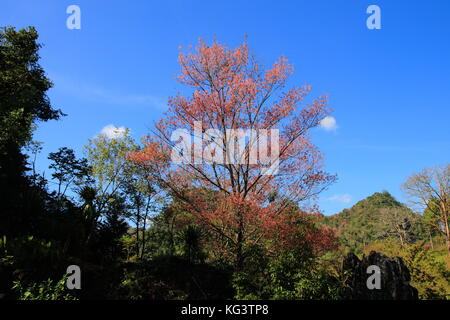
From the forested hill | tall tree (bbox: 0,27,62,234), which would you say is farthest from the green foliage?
the forested hill

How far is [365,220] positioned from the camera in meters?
57.8

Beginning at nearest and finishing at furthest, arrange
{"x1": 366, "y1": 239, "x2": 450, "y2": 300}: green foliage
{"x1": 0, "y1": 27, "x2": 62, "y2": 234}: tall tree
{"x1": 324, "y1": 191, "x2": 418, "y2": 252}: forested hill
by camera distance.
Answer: {"x1": 366, "y1": 239, "x2": 450, "y2": 300}: green foliage < {"x1": 0, "y1": 27, "x2": 62, "y2": 234}: tall tree < {"x1": 324, "y1": 191, "x2": 418, "y2": 252}: forested hill

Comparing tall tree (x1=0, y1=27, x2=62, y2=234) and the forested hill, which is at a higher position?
tall tree (x1=0, y1=27, x2=62, y2=234)

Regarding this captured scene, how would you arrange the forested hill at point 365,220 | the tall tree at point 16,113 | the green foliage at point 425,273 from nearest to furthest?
the green foliage at point 425,273, the tall tree at point 16,113, the forested hill at point 365,220

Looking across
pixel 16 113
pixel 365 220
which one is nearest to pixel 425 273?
pixel 16 113

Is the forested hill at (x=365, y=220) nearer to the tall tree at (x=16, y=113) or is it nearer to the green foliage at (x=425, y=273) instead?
the green foliage at (x=425, y=273)

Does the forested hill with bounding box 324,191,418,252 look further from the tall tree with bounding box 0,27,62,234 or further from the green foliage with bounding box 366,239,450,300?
the tall tree with bounding box 0,27,62,234

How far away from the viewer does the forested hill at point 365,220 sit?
46.9 meters

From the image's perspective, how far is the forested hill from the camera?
46.9m

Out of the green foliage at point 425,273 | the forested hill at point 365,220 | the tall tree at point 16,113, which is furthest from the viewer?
the forested hill at point 365,220

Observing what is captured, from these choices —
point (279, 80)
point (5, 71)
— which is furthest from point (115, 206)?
point (279, 80)

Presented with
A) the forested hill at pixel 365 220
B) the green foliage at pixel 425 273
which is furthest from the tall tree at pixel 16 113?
the forested hill at pixel 365 220

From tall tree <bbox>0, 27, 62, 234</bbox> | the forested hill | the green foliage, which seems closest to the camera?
the green foliage
